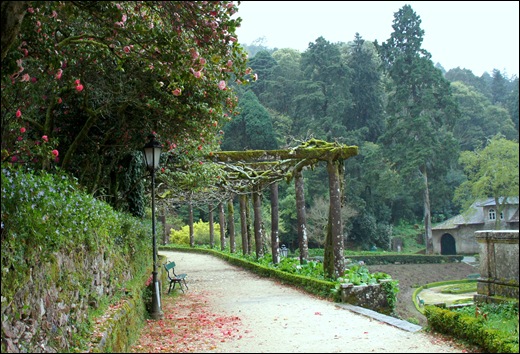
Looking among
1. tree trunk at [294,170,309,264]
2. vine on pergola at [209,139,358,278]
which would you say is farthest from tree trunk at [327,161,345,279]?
tree trunk at [294,170,309,264]

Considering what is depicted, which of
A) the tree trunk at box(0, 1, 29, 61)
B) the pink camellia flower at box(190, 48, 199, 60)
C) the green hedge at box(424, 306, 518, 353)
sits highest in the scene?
the pink camellia flower at box(190, 48, 199, 60)

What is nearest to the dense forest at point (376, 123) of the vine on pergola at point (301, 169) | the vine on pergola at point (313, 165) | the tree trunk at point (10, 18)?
the vine on pergola at point (301, 169)

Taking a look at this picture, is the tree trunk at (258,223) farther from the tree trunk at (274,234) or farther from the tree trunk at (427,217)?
the tree trunk at (427,217)

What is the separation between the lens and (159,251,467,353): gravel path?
5.86 m

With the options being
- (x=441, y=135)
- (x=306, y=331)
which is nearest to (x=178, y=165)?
(x=306, y=331)

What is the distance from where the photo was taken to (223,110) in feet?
30.9

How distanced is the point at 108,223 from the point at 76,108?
333 cm

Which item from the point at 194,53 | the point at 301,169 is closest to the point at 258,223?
the point at 301,169

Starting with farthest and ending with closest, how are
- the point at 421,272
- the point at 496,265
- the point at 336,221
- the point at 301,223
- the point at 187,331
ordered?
the point at 421,272
the point at 301,223
the point at 336,221
the point at 496,265
the point at 187,331

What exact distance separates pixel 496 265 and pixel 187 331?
575cm

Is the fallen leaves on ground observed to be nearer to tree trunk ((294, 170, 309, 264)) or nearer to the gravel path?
the gravel path

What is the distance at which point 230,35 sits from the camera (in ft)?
17.6

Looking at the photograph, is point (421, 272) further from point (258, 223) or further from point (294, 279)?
point (294, 279)

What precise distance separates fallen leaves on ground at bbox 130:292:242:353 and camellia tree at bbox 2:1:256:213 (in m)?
2.92
